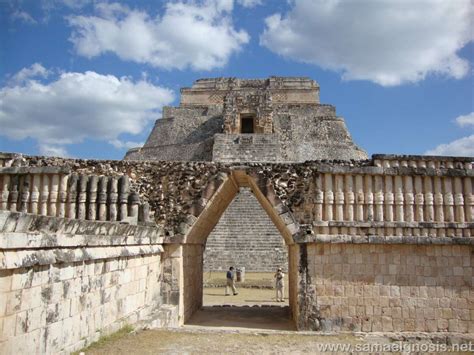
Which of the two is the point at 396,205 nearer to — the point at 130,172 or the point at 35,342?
the point at 130,172

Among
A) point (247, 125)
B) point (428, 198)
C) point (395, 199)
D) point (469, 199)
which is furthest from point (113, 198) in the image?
point (247, 125)

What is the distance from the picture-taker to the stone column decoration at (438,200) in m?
8.83

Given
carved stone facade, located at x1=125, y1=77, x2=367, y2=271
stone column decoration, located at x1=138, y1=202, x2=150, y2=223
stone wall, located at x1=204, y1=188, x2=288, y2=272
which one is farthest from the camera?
carved stone facade, located at x1=125, y1=77, x2=367, y2=271

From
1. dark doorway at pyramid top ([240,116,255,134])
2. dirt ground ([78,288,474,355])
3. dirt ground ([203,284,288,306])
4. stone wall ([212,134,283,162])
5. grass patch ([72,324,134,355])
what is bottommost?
dirt ground ([203,284,288,306])

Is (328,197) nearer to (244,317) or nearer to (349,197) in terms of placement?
(349,197)

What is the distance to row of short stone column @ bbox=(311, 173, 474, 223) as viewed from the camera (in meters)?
8.84

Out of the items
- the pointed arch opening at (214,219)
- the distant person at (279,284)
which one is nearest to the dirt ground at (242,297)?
the distant person at (279,284)

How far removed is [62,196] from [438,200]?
7.32m

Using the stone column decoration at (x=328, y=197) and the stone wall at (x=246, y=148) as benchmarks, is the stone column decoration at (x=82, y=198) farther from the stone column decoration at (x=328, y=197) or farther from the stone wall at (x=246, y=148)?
the stone wall at (x=246, y=148)

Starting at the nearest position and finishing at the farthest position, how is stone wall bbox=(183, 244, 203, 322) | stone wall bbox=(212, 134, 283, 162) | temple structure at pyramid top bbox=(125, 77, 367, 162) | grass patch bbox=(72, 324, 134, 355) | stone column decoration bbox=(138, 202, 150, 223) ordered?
grass patch bbox=(72, 324, 134, 355) → stone column decoration bbox=(138, 202, 150, 223) → stone wall bbox=(183, 244, 203, 322) → stone wall bbox=(212, 134, 283, 162) → temple structure at pyramid top bbox=(125, 77, 367, 162)

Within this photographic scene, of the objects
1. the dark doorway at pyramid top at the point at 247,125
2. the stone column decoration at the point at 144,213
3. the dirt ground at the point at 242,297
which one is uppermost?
the dark doorway at pyramid top at the point at 247,125

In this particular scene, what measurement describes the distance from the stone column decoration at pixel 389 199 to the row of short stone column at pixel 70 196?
16.0 ft

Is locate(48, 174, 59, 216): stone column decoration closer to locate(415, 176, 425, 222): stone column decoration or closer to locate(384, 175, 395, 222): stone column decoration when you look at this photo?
locate(384, 175, 395, 222): stone column decoration

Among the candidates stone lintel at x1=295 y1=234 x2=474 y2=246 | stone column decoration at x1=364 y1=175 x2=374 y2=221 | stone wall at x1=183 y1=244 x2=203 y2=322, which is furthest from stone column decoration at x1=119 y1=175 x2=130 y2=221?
stone column decoration at x1=364 y1=175 x2=374 y2=221
